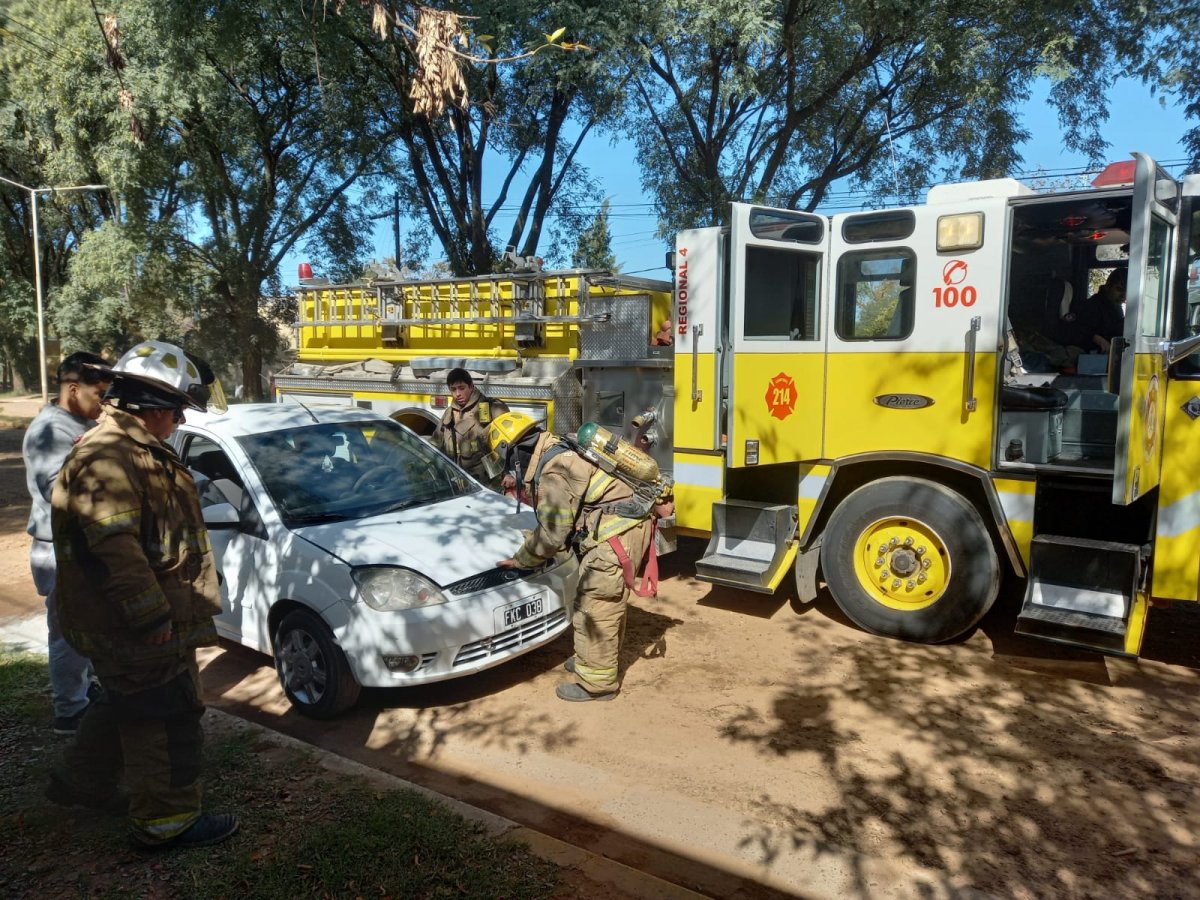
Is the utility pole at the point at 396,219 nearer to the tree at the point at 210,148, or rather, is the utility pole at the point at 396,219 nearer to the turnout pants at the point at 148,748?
the tree at the point at 210,148

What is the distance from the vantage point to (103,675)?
3.17 metres

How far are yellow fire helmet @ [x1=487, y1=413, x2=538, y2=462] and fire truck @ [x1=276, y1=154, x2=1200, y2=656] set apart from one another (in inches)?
35.7

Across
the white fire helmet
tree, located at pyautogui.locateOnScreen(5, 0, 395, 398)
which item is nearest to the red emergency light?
the white fire helmet

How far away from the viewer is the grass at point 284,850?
310 cm

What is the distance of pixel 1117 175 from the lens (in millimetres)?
5215

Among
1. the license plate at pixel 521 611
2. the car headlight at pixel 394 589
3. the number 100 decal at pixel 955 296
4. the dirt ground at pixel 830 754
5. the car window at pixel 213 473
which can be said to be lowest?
the dirt ground at pixel 830 754

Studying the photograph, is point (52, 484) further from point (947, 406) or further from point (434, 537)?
point (947, 406)

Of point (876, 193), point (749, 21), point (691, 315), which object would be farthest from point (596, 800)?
point (876, 193)

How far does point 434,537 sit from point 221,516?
122 cm

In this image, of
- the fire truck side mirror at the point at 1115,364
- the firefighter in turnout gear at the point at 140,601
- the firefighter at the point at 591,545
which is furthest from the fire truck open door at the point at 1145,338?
the firefighter in turnout gear at the point at 140,601

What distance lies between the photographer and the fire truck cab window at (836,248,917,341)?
5.91 m

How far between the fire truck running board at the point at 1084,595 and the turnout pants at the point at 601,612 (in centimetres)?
234

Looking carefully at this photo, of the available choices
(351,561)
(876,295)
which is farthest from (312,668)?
(876,295)

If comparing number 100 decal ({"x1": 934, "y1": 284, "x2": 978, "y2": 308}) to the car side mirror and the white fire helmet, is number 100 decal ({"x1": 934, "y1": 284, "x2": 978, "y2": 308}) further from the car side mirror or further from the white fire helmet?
the car side mirror
